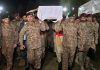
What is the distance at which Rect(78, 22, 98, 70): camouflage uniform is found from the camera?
9555 mm

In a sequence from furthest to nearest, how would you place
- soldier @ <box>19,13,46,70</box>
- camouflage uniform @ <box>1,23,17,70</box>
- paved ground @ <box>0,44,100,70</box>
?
paved ground @ <box>0,44,100,70</box>
camouflage uniform @ <box>1,23,17,70</box>
soldier @ <box>19,13,46,70</box>

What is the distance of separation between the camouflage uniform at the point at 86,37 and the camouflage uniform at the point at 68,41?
274 millimetres

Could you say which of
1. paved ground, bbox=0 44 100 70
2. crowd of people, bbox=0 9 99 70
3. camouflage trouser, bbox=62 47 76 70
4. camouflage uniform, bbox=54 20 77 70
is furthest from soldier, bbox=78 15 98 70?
paved ground, bbox=0 44 100 70

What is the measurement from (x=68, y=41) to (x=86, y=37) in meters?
0.76

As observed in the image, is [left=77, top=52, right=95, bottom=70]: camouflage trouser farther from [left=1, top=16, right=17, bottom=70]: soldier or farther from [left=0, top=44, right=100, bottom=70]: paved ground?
[left=1, top=16, right=17, bottom=70]: soldier

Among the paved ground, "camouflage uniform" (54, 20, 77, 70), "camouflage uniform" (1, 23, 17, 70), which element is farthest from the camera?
the paved ground

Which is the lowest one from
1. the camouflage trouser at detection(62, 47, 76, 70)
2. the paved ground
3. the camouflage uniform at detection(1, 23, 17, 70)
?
the paved ground

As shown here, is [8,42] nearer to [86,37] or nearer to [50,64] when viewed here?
[50,64]

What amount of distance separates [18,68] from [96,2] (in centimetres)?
553

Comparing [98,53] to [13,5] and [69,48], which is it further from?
[13,5]

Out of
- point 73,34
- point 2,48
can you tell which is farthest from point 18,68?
point 73,34

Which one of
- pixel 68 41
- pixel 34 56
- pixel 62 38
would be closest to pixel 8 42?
pixel 34 56

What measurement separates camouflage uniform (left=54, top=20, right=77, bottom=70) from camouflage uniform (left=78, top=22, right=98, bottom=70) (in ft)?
0.90

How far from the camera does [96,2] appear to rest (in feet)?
43.9
